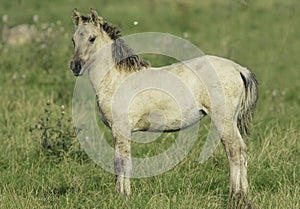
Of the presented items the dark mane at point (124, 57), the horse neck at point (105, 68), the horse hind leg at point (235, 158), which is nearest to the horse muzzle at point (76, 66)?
the horse neck at point (105, 68)

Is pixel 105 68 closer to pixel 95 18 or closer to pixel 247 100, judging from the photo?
pixel 95 18

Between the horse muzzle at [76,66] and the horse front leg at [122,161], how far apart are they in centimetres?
63

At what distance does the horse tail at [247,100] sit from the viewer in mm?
5719

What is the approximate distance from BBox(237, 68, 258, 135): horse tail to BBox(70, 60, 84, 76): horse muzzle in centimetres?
149

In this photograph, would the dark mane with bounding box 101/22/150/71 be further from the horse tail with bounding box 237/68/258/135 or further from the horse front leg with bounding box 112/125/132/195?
the horse tail with bounding box 237/68/258/135

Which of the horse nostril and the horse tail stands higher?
the horse nostril

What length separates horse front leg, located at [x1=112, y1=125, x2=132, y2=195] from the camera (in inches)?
223

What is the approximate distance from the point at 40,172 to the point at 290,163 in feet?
8.92

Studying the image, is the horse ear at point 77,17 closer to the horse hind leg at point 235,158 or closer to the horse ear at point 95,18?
the horse ear at point 95,18

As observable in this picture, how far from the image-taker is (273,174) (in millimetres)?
6430

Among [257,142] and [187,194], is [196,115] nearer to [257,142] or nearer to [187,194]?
[187,194]

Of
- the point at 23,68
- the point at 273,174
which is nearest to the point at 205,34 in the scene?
the point at 23,68

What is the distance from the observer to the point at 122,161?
18.6 ft

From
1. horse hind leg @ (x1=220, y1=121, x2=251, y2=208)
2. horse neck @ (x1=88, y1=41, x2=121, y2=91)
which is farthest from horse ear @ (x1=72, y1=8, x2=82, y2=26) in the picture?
horse hind leg @ (x1=220, y1=121, x2=251, y2=208)
